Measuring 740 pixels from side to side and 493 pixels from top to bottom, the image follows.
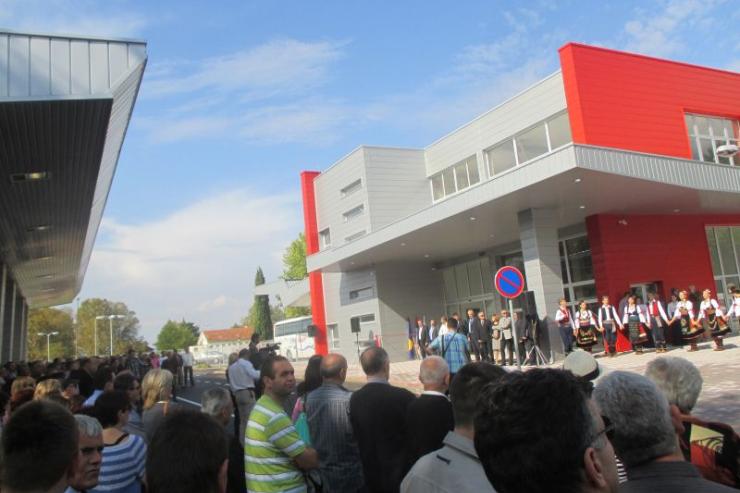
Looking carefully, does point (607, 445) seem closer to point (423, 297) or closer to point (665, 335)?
point (665, 335)

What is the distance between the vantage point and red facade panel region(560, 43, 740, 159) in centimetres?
1955

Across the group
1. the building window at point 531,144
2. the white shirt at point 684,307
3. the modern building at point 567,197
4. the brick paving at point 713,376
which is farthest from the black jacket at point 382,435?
the building window at point 531,144

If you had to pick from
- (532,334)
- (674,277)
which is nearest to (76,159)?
(532,334)

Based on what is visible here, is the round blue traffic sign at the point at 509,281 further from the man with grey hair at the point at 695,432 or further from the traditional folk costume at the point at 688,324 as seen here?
the traditional folk costume at the point at 688,324

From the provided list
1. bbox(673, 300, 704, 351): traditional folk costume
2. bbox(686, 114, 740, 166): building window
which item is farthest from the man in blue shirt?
bbox(686, 114, 740, 166): building window

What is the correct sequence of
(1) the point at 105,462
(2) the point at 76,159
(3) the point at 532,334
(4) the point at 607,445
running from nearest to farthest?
1. (4) the point at 607,445
2. (1) the point at 105,462
3. (2) the point at 76,159
4. (3) the point at 532,334

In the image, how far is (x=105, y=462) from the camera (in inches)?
140

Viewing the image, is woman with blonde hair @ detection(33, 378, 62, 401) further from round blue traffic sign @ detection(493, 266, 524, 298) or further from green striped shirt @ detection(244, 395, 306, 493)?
round blue traffic sign @ detection(493, 266, 524, 298)

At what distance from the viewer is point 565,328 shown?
17672mm

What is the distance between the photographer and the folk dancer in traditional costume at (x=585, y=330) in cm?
1731

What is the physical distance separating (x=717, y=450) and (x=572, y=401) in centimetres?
150

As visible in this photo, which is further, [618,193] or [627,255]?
[627,255]

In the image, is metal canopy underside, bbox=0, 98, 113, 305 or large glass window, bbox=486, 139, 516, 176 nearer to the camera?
metal canopy underside, bbox=0, 98, 113, 305

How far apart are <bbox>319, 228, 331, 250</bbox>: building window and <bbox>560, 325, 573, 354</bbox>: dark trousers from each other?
1921cm
